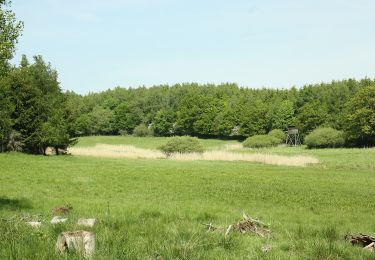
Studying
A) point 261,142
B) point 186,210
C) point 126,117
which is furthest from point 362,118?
point 126,117

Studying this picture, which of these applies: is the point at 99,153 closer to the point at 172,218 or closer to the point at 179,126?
the point at 172,218

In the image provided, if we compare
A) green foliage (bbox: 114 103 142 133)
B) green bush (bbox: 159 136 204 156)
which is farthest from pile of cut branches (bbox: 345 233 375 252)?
green foliage (bbox: 114 103 142 133)

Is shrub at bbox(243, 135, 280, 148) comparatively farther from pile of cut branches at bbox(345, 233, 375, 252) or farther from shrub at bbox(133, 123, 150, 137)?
pile of cut branches at bbox(345, 233, 375, 252)

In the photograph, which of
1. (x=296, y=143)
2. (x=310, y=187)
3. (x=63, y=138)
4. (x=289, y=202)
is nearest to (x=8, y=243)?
(x=289, y=202)

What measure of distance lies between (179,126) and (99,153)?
235 feet

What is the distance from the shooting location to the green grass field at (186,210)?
6816mm

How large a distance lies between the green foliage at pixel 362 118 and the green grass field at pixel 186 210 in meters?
37.8

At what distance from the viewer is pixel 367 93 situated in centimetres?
8056

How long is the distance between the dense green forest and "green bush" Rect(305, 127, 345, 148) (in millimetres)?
1859

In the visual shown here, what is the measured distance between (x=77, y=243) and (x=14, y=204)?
37.6ft

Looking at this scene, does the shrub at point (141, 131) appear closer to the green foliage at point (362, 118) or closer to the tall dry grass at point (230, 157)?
the green foliage at point (362, 118)

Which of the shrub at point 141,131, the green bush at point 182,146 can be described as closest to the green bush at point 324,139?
the green bush at point 182,146

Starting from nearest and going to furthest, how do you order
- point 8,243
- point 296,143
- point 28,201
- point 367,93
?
1. point 8,243
2. point 28,201
3. point 367,93
4. point 296,143

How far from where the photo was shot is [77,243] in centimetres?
597
